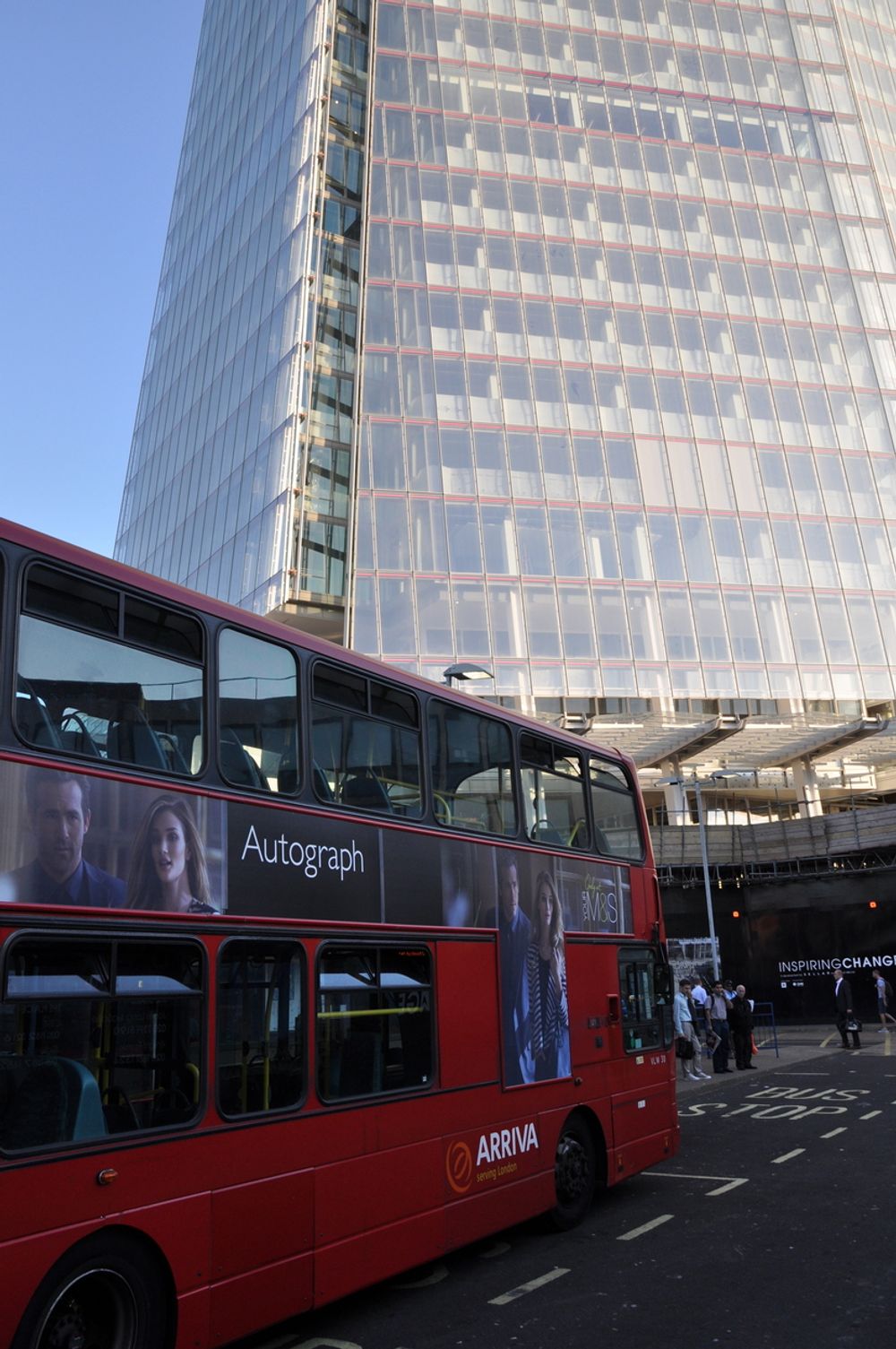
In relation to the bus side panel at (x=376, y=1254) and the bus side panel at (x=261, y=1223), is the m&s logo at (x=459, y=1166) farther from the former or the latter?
the bus side panel at (x=261, y=1223)

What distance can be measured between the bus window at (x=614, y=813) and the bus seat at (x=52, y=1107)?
19.7ft

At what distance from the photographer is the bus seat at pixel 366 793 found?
23.4 feet

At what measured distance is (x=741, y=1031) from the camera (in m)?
21.9

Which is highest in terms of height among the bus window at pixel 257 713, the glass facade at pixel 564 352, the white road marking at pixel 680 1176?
the glass facade at pixel 564 352

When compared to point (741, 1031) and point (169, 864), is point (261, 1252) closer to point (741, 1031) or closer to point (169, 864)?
point (169, 864)

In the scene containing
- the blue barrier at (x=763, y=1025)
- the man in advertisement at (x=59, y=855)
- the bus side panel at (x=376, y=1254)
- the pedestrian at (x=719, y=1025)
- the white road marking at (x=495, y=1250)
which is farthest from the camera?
the blue barrier at (x=763, y=1025)

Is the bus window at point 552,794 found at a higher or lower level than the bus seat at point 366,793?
higher

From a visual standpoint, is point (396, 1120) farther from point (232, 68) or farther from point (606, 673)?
point (232, 68)

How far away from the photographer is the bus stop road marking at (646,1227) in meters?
8.62

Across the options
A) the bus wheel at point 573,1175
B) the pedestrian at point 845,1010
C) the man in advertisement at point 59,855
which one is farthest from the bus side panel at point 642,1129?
the pedestrian at point 845,1010

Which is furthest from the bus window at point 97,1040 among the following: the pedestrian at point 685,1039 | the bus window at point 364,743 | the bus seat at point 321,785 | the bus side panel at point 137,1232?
the pedestrian at point 685,1039

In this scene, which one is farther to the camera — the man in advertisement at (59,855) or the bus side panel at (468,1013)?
the bus side panel at (468,1013)

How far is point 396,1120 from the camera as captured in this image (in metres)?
7.10

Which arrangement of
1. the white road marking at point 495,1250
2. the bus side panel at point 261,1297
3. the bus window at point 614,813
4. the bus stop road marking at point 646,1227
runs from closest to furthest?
the bus side panel at point 261,1297 → the white road marking at point 495,1250 → the bus stop road marking at point 646,1227 → the bus window at point 614,813
